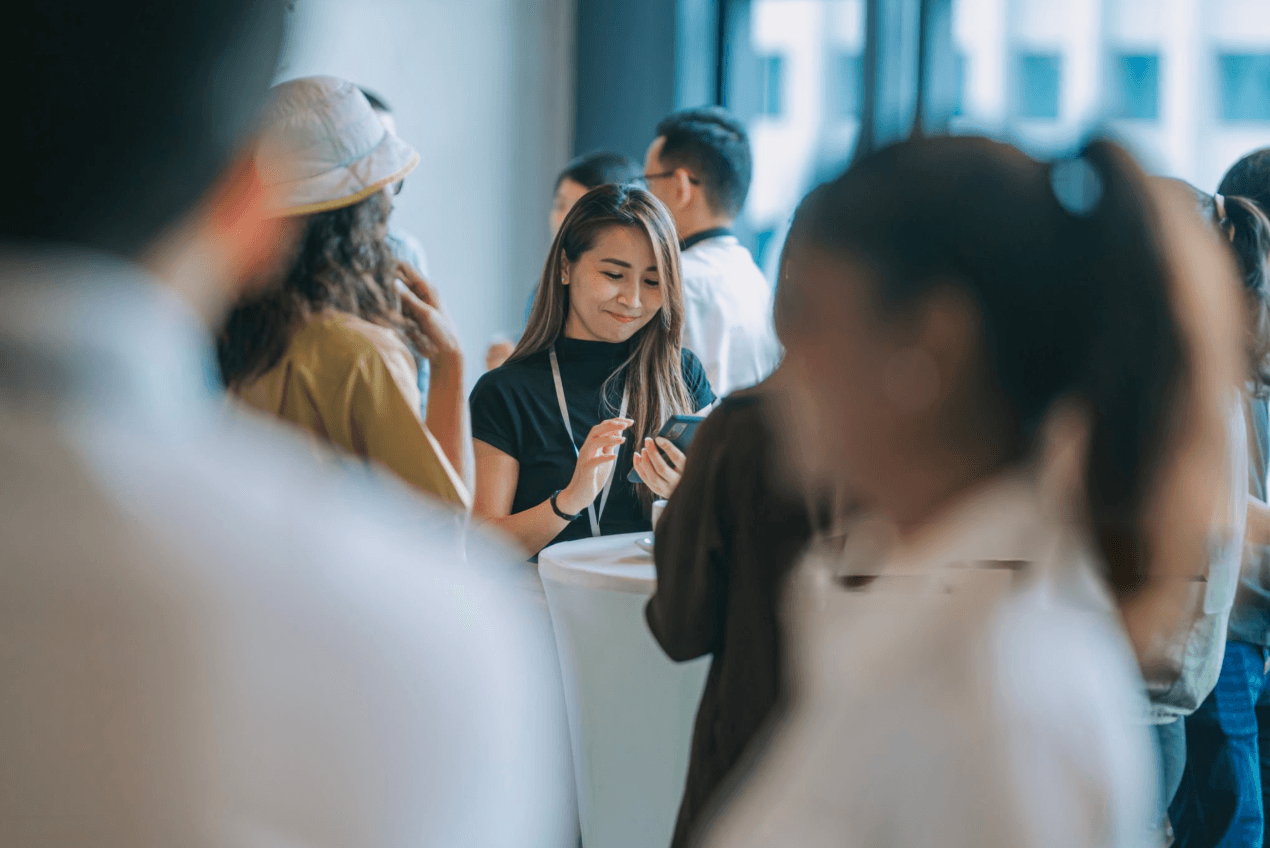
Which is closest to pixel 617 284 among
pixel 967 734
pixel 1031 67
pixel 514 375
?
pixel 514 375

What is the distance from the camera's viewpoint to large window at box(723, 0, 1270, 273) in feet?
10.9

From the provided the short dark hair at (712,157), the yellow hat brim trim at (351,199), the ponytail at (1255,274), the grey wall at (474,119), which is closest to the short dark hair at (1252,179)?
the ponytail at (1255,274)

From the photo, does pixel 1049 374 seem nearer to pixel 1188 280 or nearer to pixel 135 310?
pixel 1188 280

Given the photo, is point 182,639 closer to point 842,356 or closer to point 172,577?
point 172,577

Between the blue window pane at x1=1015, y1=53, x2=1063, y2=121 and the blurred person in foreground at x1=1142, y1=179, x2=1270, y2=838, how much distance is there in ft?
6.24

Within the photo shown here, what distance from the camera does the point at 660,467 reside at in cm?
166

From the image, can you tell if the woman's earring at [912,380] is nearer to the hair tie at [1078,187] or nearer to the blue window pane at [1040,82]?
the hair tie at [1078,187]

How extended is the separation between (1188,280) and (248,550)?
560mm

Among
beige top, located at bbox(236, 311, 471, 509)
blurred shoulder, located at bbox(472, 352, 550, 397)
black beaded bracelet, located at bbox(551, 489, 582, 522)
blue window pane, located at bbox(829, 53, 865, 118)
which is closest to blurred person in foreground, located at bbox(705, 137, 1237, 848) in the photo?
beige top, located at bbox(236, 311, 471, 509)

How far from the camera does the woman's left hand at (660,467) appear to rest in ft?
5.42

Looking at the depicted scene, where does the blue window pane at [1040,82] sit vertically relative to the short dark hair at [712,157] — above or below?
above

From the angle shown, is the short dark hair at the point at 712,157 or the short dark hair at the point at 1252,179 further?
the short dark hair at the point at 712,157

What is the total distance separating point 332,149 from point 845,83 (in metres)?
2.97

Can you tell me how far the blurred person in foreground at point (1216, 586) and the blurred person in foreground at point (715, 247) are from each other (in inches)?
33.8
